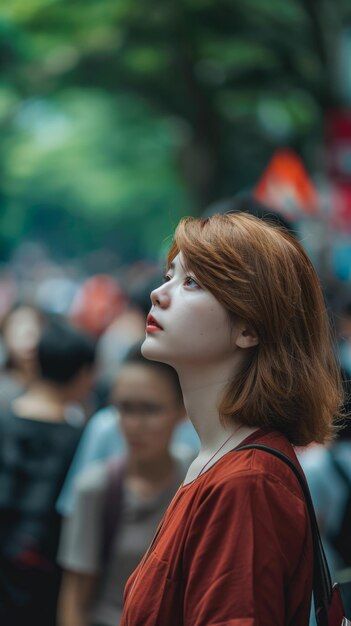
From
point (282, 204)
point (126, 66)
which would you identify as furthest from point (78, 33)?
point (282, 204)

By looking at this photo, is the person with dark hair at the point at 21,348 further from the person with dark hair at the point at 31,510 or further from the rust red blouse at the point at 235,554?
the rust red blouse at the point at 235,554

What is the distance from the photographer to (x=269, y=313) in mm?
2076

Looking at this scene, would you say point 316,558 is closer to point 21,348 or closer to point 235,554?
point 235,554

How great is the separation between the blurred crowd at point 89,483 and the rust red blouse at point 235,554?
0.81 metres

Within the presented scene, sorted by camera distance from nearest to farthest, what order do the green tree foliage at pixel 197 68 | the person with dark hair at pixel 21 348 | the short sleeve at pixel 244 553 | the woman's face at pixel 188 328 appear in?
the short sleeve at pixel 244 553 < the woman's face at pixel 188 328 < the person with dark hair at pixel 21 348 < the green tree foliage at pixel 197 68

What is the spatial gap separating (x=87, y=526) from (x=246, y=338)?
5.10 feet

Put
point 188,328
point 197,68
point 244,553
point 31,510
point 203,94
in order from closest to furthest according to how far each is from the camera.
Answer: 1. point 244,553
2. point 188,328
3. point 31,510
4. point 197,68
5. point 203,94

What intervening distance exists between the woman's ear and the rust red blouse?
19 cm

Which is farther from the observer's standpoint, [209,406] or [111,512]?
[111,512]

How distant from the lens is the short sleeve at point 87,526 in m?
3.39

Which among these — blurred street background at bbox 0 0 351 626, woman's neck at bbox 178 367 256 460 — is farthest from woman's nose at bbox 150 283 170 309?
blurred street background at bbox 0 0 351 626

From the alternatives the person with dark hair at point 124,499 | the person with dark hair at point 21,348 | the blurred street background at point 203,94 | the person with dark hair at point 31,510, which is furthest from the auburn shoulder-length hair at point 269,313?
the blurred street background at point 203,94

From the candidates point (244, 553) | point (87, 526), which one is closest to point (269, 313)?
point (244, 553)

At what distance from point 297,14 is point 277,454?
13.8m
